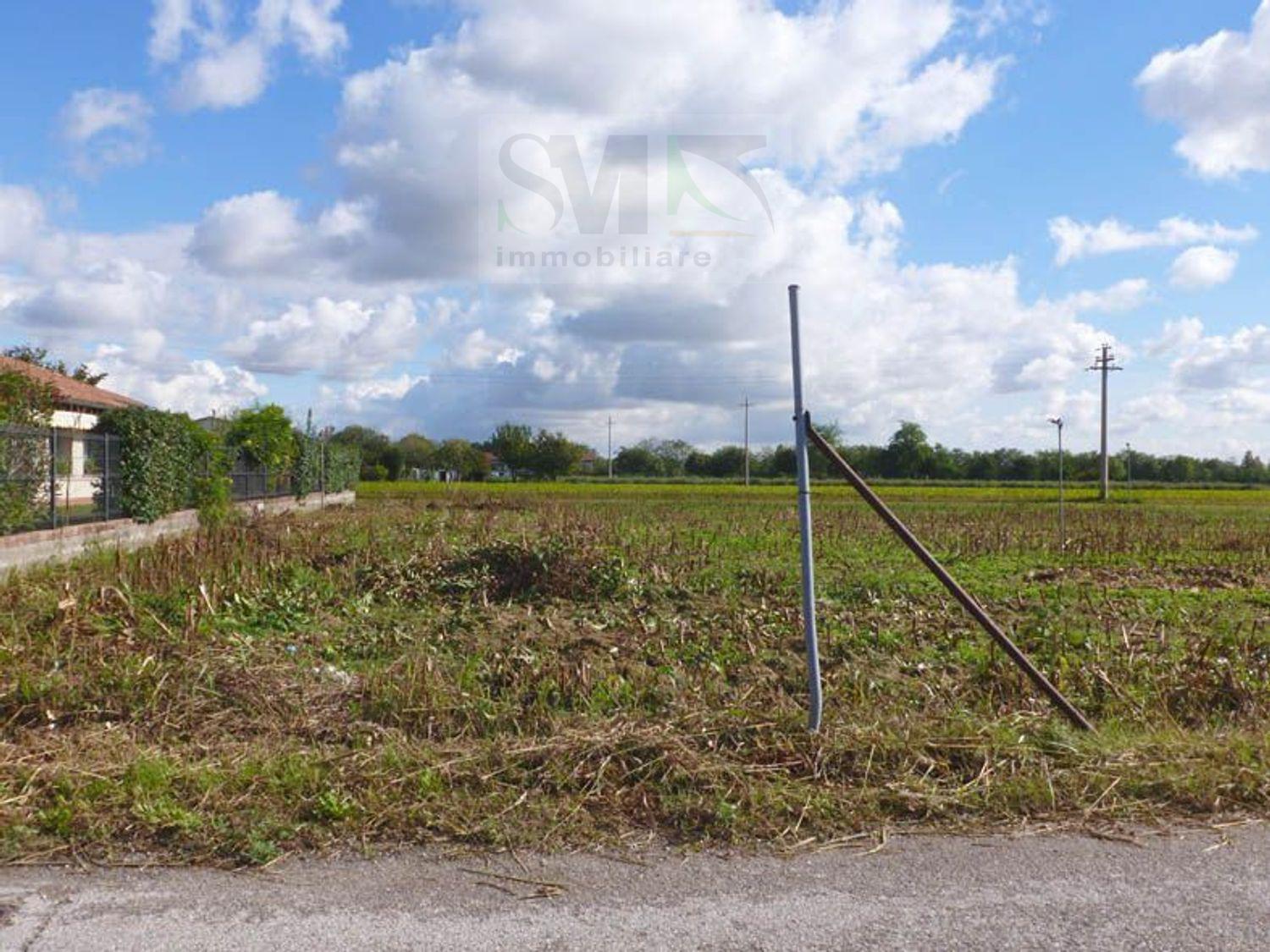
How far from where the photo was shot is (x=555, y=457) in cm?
9112

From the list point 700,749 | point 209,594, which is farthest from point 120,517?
point 700,749

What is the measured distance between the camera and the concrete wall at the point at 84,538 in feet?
43.5

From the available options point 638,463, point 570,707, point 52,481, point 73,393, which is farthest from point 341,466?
point 638,463

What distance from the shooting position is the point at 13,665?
22.4 ft

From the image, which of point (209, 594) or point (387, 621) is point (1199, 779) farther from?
point (209, 594)

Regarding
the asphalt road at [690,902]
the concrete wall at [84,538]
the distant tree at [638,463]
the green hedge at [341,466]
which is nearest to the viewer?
Result: the asphalt road at [690,902]

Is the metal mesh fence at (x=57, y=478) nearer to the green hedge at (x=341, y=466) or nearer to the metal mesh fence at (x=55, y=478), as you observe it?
the metal mesh fence at (x=55, y=478)

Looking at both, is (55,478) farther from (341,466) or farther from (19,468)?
(341,466)

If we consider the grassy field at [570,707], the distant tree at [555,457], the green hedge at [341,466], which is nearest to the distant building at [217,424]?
the green hedge at [341,466]

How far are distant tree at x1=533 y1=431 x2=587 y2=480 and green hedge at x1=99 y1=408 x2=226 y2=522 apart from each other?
68.0m

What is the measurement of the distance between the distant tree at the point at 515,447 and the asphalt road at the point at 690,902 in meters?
89.2

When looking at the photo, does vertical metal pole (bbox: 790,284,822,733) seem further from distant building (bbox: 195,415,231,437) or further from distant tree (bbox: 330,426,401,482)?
distant tree (bbox: 330,426,401,482)

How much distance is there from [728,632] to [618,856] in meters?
4.69

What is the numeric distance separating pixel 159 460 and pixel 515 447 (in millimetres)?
77627
